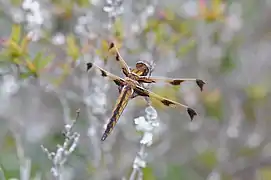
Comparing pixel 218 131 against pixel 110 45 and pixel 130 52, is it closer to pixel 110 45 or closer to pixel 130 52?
pixel 130 52

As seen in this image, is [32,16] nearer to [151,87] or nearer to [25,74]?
[25,74]

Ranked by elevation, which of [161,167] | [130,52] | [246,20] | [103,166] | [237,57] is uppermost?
[246,20]

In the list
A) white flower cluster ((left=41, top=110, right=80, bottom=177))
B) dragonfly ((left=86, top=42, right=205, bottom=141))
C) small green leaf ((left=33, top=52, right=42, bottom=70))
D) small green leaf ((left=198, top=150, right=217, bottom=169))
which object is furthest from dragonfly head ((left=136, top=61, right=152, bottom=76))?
small green leaf ((left=198, top=150, right=217, bottom=169))

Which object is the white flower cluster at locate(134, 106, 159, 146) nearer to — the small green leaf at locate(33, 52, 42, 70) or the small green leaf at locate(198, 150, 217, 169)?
the small green leaf at locate(33, 52, 42, 70)

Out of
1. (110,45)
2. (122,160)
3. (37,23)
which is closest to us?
(110,45)

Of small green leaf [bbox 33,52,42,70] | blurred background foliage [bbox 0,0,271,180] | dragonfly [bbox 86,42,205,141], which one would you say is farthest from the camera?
blurred background foliage [bbox 0,0,271,180]

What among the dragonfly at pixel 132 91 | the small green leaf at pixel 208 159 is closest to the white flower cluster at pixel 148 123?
the dragonfly at pixel 132 91

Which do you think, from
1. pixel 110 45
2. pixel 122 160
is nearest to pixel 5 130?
pixel 122 160

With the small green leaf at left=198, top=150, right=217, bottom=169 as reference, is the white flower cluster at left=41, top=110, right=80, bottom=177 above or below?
below
